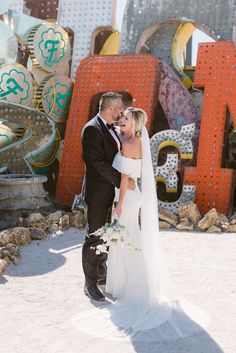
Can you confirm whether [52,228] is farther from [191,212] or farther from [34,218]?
[191,212]

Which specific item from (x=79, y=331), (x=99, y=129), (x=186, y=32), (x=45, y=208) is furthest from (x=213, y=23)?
(x=79, y=331)

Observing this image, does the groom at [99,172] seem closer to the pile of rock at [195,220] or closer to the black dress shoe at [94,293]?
the black dress shoe at [94,293]

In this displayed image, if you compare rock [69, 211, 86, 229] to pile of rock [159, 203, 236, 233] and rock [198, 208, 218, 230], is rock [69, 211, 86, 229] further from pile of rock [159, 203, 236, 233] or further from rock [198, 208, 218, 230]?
rock [198, 208, 218, 230]

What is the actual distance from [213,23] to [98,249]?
6.61m

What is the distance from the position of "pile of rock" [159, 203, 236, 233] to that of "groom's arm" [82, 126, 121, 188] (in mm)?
3201

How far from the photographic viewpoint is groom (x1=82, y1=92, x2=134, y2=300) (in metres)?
3.61

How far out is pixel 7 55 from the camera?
8953 millimetres

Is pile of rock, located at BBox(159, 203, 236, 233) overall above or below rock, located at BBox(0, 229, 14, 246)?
below

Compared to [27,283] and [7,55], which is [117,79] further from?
[27,283]

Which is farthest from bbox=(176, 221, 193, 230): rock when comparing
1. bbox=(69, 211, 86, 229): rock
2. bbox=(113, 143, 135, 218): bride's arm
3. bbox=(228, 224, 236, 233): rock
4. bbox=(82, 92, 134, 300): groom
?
bbox=(113, 143, 135, 218): bride's arm

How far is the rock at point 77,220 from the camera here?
6.52 m

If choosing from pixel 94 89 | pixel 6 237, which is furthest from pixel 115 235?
pixel 94 89

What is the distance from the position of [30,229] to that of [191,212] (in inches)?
97.7

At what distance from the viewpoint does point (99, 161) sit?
11.8 ft
